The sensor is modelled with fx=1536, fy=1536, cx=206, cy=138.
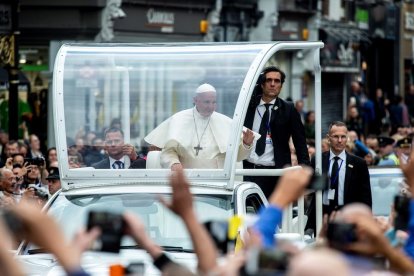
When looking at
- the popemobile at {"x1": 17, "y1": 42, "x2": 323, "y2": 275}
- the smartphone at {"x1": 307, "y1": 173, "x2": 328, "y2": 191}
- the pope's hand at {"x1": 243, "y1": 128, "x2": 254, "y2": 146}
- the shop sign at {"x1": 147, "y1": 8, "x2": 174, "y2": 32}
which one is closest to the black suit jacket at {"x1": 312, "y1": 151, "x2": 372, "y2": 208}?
the popemobile at {"x1": 17, "y1": 42, "x2": 323, "y2": 275}

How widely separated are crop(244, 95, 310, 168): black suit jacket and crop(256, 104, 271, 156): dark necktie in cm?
5

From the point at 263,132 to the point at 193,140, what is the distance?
135 centimetres

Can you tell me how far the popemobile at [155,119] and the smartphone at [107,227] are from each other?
16.6ft

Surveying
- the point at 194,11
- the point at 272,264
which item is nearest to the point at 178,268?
the point at 272,264

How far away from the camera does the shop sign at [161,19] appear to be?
108 ft

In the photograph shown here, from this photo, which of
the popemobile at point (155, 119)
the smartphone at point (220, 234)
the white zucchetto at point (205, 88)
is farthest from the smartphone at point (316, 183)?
the white zucchetto at point (205, 88)

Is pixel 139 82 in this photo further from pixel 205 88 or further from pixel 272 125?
pixel 272 125

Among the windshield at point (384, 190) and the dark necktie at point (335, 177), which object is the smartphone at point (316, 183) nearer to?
the dark necktie at point (335, 177)

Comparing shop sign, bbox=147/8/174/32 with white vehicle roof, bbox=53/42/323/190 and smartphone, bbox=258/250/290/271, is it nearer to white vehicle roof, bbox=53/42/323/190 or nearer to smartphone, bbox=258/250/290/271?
white vehicle roof, bbox=53/42/323/190

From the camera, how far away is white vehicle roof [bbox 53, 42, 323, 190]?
13352mm

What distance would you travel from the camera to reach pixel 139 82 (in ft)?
46.1

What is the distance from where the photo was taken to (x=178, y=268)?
6.32 meters

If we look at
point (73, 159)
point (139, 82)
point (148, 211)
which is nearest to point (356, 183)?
→ point (139, 82)

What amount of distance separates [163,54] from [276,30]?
2564 cm
